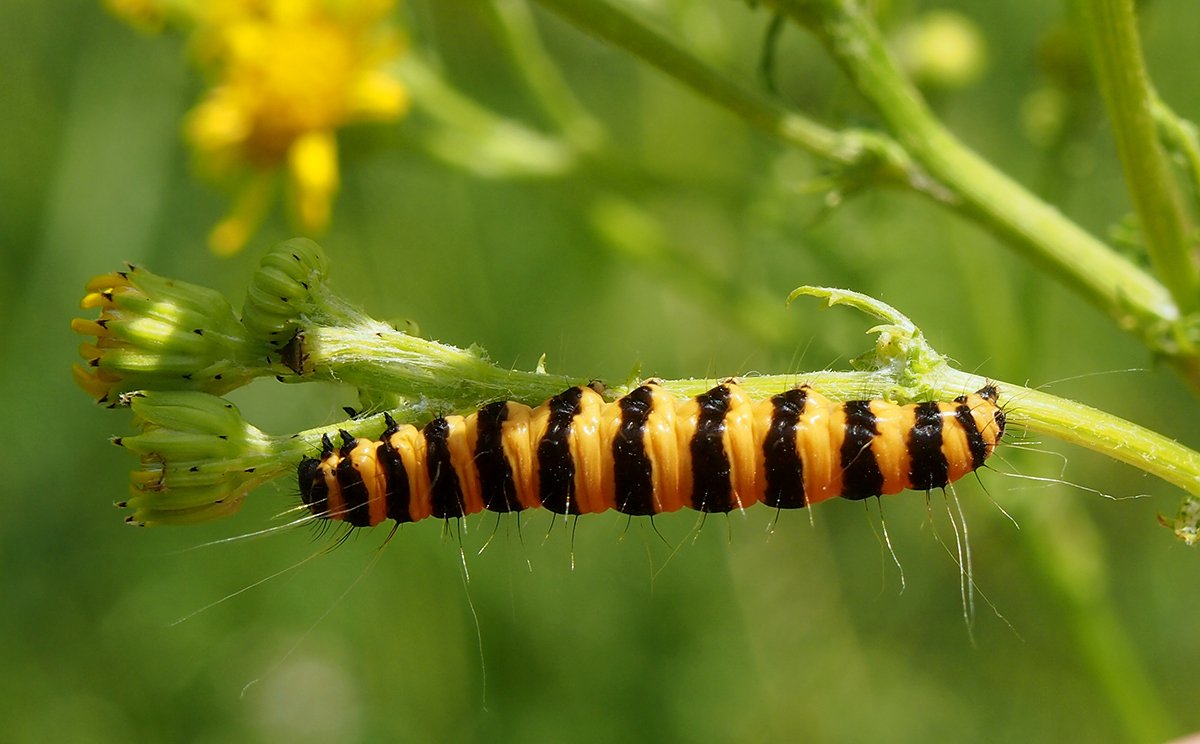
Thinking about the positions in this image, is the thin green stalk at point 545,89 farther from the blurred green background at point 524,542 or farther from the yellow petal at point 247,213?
the yellow petal at point 247,213

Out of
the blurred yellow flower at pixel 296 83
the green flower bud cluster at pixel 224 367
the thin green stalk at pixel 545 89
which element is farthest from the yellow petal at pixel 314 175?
the green flower bud cluster at pixel 224 367

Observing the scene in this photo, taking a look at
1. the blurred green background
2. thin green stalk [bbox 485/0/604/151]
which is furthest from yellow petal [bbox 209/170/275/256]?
thin green stalk [bbox 485/0/604/151]

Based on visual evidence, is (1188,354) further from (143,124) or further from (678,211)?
(143,124)

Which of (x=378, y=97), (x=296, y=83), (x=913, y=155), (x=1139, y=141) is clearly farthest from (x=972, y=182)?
(x=296, y=83)

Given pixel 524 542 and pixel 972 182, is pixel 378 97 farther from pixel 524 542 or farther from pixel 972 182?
pixel 972 182

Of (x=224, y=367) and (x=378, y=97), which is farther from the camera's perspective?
(x=378, y=97)

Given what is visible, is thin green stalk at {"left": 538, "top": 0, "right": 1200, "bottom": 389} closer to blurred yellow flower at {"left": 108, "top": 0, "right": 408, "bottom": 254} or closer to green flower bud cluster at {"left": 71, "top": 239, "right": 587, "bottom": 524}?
green flower bud cluster at {"left": 71, "top": 239, "right": 587, "bottom": 524}
